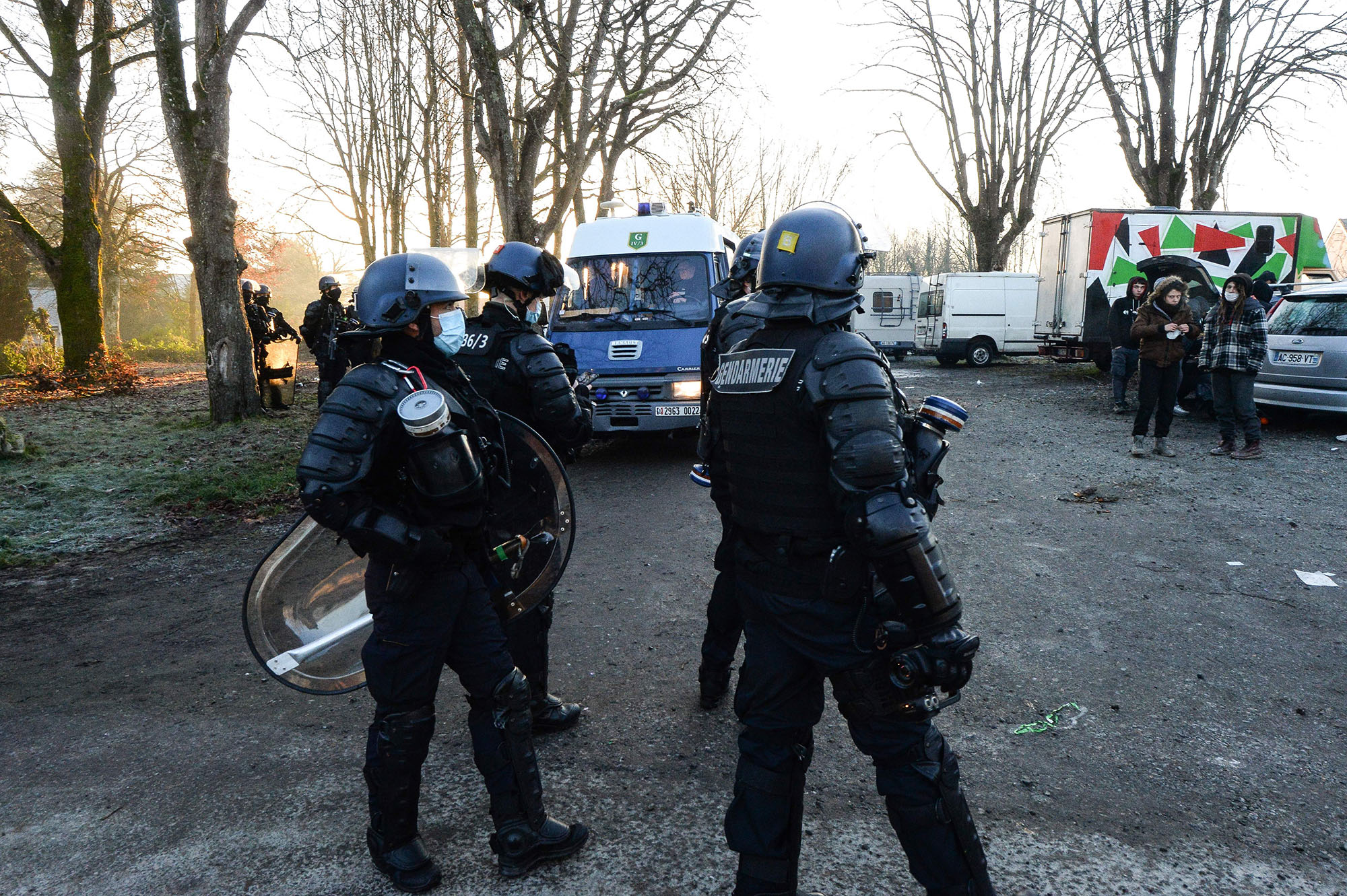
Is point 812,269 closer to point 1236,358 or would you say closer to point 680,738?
point 680,738

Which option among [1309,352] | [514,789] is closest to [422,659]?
[514,789]

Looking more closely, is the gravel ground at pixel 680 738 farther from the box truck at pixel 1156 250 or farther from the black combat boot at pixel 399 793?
the box truck at pixel 1156 250

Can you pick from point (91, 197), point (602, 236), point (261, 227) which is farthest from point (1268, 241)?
point (261, 227)

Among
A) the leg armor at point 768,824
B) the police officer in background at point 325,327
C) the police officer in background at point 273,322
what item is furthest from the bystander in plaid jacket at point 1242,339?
the police officer in background at point 273,322

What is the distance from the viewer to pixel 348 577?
10.1ft

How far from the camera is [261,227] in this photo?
3497cm

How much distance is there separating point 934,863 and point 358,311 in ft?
7.18

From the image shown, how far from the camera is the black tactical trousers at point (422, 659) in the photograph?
2375 mm

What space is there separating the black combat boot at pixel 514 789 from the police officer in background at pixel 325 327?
9.21 metres

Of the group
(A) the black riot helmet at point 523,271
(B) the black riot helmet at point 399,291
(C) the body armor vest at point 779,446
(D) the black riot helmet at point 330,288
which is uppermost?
(D) the black riot helmet at point 330,288

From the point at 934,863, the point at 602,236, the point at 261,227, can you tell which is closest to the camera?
the point at 934,863

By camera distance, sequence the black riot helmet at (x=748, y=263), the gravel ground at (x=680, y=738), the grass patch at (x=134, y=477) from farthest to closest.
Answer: the grass patch at (x=134, y=477)
the black riot helmet at (x=748, y=263)
the gravel ground at (x=680, y=738)

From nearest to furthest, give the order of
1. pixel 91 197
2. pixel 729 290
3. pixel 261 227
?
1. pixel 729 290
2. pixel 91 197
3. pixel 261 227

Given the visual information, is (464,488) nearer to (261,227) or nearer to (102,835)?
(102,835)
